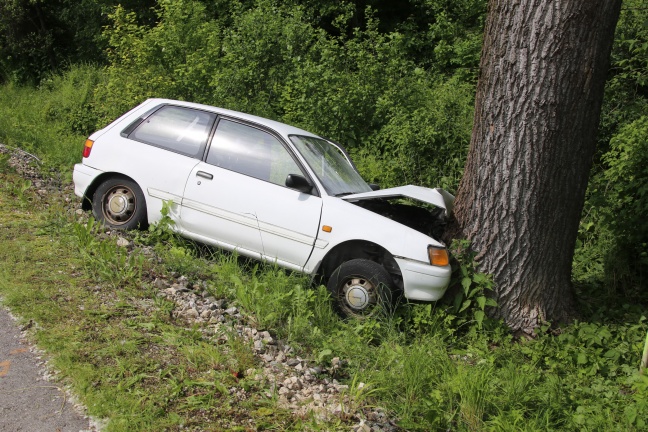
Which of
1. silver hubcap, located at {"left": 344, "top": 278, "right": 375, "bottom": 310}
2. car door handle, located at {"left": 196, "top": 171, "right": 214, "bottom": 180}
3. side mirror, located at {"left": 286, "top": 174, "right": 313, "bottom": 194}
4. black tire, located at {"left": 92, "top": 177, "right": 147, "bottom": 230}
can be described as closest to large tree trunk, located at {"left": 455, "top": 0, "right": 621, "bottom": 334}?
silver hubcap, located at {"left": 344, "top": 278, "right": 375, "bottom": 310}

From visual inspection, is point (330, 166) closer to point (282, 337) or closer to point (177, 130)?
point (177, 130)

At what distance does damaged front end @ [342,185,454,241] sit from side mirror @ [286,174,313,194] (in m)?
0.37

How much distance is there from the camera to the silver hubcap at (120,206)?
22.8 ft

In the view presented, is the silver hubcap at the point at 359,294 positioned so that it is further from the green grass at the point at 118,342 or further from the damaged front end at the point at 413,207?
the green grass at the point at 118,342

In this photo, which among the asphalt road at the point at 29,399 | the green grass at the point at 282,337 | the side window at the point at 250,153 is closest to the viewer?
the asphalt road at the point at 29,399

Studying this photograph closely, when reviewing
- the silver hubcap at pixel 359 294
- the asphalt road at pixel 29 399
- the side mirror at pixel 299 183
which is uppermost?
the side mirror at pixel 299 183

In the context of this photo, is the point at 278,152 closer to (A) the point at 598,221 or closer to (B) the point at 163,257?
(B) the point at 163,257

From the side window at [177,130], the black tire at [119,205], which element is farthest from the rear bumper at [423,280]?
the black tire at [119,205]

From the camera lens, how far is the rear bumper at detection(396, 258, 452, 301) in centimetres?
571

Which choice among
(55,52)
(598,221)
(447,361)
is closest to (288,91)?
(598,221)

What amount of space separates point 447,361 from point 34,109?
1452 cm

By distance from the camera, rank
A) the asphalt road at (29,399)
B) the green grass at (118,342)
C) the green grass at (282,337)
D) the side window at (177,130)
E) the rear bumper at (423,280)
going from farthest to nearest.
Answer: the side window at (177,130) → the rear bumper at (423,280) → the green grass at (282,337) → the green grass at (118,342) → the asphalt road at (29,399)

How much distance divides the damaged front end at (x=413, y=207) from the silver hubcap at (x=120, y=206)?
2.43 metres

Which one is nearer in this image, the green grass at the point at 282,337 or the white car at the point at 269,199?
the green grass at the point at 282,337
